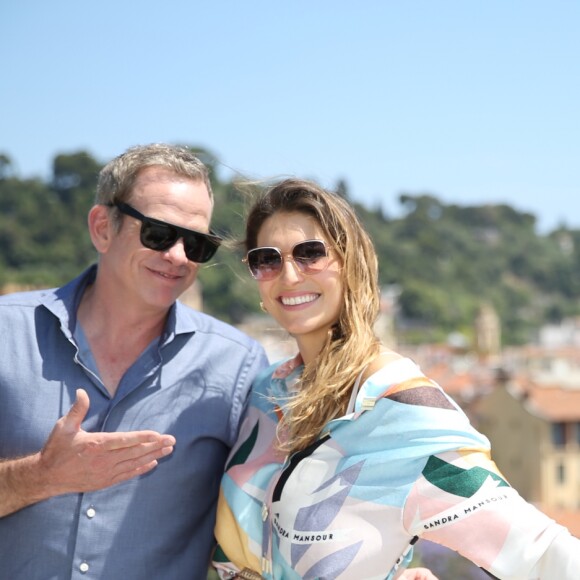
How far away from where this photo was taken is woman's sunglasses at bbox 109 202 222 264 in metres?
2.60

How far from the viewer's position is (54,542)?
94.4 inches

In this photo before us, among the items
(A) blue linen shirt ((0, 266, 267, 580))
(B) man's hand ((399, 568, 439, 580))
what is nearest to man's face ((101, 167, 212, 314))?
(A) blue linen shirt ((0, 266, 267, 580))

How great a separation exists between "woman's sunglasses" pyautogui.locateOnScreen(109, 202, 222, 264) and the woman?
218mm

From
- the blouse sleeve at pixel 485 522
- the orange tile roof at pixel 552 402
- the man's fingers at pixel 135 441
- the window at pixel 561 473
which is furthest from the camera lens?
the window at pixel 561 473

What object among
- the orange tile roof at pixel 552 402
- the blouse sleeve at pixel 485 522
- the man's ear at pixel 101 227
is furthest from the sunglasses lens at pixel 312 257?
the orange tile roof at pixel 552 402

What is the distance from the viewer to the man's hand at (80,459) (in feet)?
6.87

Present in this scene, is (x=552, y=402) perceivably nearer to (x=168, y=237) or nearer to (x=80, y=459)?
(x=168, y=237)

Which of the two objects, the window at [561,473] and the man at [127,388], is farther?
the window at [561,473]

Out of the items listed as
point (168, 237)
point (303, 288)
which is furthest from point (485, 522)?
point (168, 237)

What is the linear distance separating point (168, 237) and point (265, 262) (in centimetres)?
39

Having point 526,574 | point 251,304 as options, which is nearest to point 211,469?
point 526,574

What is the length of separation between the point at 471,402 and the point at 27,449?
3312cm

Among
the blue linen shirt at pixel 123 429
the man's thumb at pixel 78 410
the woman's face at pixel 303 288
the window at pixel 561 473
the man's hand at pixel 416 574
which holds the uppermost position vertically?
the woman's face at pixel 303 288

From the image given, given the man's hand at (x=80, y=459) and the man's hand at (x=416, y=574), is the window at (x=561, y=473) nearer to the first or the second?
the man's hand at (x=416, y=574)
